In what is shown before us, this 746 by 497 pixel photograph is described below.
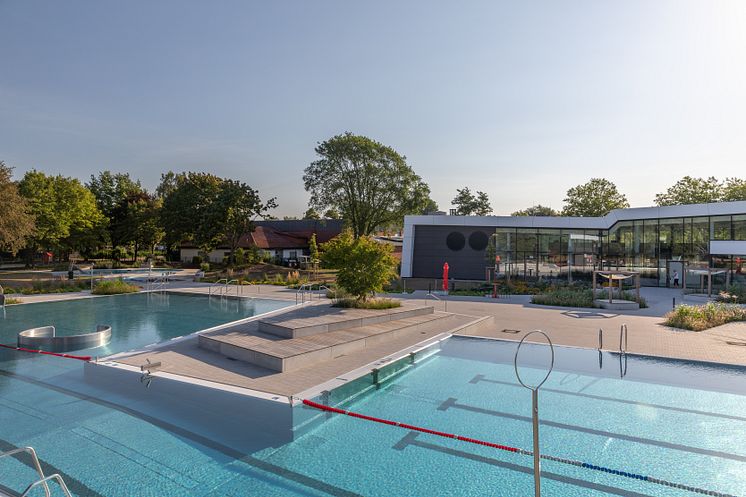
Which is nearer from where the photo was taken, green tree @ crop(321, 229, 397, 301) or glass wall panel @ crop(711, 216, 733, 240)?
green tree @ crop(321, 229, 397, 301)

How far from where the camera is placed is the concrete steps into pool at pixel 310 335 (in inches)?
346

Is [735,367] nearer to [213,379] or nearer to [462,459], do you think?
[462,459]

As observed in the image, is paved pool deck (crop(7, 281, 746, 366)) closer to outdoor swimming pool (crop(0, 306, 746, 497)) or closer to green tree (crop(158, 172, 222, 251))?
outdoor swimming pool (crop(0, 306, 746, 497))

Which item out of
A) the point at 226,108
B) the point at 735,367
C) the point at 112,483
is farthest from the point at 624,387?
the point at 226,108

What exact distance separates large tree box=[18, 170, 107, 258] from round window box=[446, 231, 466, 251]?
33.5 m

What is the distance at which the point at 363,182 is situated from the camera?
1666 inches

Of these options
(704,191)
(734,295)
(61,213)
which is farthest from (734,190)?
(61,213)

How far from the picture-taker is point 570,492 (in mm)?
5137

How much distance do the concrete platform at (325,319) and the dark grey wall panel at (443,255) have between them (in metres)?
13.4

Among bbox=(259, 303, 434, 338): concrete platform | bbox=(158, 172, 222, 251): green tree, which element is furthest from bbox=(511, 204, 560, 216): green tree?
bbox=(259, 303, 434, 338): concrete platform

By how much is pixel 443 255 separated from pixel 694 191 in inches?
1465

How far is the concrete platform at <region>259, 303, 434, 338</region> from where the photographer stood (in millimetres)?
10305

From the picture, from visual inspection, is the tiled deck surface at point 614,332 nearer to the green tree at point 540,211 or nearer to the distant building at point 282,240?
the distant building at point 282,240

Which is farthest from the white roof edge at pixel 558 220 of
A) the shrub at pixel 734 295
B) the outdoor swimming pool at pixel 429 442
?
the outdoor swimming pool at pixel 429 442
